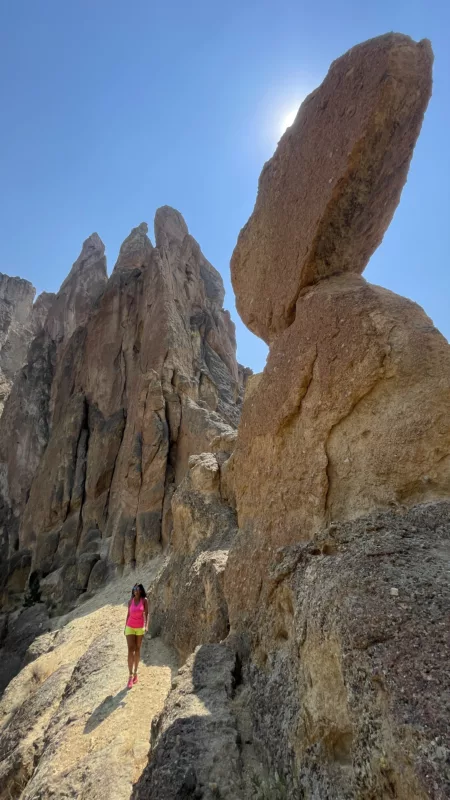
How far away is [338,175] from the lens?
8359 millimetres

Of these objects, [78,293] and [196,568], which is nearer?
[196,568]

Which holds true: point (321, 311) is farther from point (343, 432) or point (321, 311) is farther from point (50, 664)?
point (50, 664)

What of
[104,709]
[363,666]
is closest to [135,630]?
[104,709]

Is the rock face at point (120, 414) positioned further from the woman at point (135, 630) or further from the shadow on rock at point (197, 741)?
the shadow on rock at point (197, 741)

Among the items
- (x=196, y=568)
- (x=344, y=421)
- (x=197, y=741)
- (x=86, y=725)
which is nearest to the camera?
(x=197, y=741)

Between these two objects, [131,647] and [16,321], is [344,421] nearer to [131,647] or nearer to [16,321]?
[131,647]

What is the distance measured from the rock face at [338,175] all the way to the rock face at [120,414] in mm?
14287

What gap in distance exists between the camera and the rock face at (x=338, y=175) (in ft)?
Answer: 26.0

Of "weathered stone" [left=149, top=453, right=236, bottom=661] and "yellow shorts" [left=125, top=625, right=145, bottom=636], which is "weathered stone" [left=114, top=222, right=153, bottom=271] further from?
"yellow shorts" [left=125, top=625, right=145, bottom=636]

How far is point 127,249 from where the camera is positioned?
4269 cm

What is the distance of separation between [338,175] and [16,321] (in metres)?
69.3

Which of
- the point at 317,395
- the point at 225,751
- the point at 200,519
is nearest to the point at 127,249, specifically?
the point at 200,519

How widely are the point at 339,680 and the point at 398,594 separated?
100cm

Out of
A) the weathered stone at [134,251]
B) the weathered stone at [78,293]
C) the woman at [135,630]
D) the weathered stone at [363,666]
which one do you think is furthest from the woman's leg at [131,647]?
the weathered stone at [78,293]
